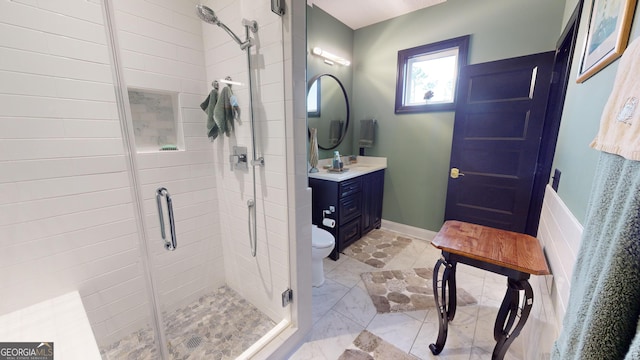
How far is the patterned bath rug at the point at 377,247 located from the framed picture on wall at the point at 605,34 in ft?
6.60

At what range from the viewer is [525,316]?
114cm

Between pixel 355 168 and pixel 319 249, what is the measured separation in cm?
130

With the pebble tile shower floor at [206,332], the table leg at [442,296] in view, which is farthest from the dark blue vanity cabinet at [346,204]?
the table leg at [442,296]

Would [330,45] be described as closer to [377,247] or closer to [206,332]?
[377,247]

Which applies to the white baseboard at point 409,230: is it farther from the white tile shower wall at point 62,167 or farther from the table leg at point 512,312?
the white tile shower wall at point 62,167

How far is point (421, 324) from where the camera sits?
5.47 ft

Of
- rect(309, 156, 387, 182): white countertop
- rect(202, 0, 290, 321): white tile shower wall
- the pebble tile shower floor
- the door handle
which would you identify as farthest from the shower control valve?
the door handle

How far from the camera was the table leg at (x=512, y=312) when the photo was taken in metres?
1.13

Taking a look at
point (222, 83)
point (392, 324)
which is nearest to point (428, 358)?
point (392, 324)

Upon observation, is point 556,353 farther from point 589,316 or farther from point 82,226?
point 82,226

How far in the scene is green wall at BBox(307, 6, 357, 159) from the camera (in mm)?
2559

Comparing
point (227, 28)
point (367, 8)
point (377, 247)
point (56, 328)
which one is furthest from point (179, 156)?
point (367, 8)

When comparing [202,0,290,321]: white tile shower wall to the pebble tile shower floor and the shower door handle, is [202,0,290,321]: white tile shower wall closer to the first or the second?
the pebble tile shower floor

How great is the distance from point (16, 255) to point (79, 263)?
0.81 feet
